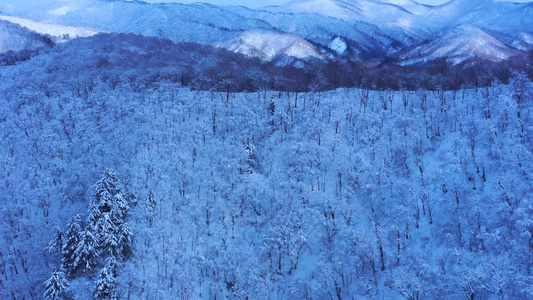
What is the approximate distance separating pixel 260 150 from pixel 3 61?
48724 millimetres

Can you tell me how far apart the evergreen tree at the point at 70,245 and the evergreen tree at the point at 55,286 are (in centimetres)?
125

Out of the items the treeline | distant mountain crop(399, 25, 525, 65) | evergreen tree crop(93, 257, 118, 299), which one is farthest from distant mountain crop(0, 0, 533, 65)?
evergreen tree crop(93, 257, 118, 299)

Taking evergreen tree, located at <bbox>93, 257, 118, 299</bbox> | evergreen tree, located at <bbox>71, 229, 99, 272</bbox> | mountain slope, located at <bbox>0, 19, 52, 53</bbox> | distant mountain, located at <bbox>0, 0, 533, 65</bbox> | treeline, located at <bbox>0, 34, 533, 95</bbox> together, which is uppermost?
distant mountain, located at <bbox>0, 0, 533, 65</bbox>

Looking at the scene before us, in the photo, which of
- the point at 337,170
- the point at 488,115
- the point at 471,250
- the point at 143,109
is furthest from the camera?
the point at 143,109

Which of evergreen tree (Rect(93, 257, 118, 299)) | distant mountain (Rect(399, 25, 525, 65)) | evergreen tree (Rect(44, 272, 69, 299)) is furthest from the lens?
distant mountain (Rect(399, 25, 525, 65))

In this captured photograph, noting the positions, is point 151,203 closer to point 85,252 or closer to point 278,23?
point 85,252

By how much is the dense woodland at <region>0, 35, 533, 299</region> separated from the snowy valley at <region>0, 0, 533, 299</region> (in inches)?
4.6

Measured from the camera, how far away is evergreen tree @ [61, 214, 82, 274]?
60.3 ft

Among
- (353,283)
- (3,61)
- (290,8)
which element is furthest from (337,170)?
(290,8)

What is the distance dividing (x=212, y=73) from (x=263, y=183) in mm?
22674

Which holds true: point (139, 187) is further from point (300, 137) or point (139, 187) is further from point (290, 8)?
→ point (290, 8)

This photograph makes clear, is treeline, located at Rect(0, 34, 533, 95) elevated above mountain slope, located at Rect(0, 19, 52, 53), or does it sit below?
below

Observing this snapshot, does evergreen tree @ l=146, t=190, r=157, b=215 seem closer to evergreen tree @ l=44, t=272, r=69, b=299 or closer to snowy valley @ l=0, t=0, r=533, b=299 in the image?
snowy valley @ l=0, t=0, r=533, b=299

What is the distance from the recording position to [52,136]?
30.4 meters
